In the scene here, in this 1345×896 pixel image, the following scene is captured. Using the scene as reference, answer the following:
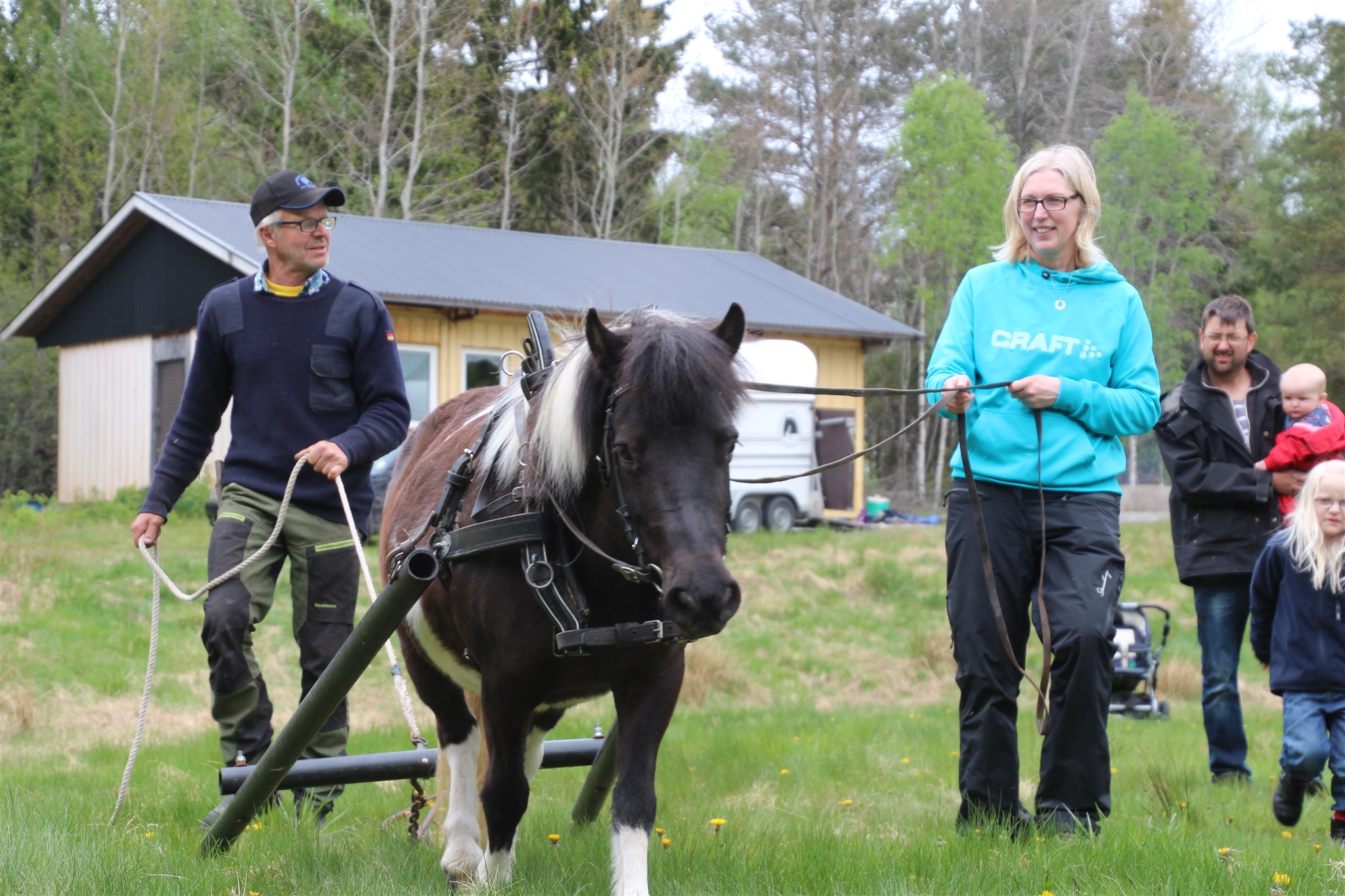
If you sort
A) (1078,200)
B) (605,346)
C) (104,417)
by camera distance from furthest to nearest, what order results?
(104,417) < (1078,200) < (605,346)

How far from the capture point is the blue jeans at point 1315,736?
5164 mm

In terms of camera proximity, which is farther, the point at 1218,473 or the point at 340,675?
the point at 1218,473

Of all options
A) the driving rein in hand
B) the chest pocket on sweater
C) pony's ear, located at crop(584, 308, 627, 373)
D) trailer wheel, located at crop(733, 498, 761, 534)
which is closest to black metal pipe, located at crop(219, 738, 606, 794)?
the chest pocket on sweater

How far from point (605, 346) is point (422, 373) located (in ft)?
57.7

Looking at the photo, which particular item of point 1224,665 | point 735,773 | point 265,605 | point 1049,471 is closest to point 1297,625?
point 1224,665

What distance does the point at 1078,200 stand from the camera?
436 centimetres

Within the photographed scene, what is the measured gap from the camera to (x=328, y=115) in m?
33.6

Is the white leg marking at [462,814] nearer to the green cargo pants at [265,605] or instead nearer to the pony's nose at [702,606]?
the green cargo pants at [265,605]

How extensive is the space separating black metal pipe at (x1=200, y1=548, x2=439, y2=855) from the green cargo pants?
88cm

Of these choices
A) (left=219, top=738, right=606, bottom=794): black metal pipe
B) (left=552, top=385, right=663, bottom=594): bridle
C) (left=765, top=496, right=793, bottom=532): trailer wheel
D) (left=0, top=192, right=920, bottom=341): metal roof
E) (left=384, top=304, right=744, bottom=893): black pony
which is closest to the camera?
(left=384, top=304, right=744, bottom=893): black pony

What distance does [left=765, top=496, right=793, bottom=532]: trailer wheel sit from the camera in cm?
2231

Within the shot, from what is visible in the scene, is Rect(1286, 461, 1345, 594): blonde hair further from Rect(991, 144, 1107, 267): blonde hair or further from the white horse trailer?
the white horse trailer

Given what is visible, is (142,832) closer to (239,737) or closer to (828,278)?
(239,737)

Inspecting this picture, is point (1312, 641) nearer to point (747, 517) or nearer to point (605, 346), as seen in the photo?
point (605, 346)
